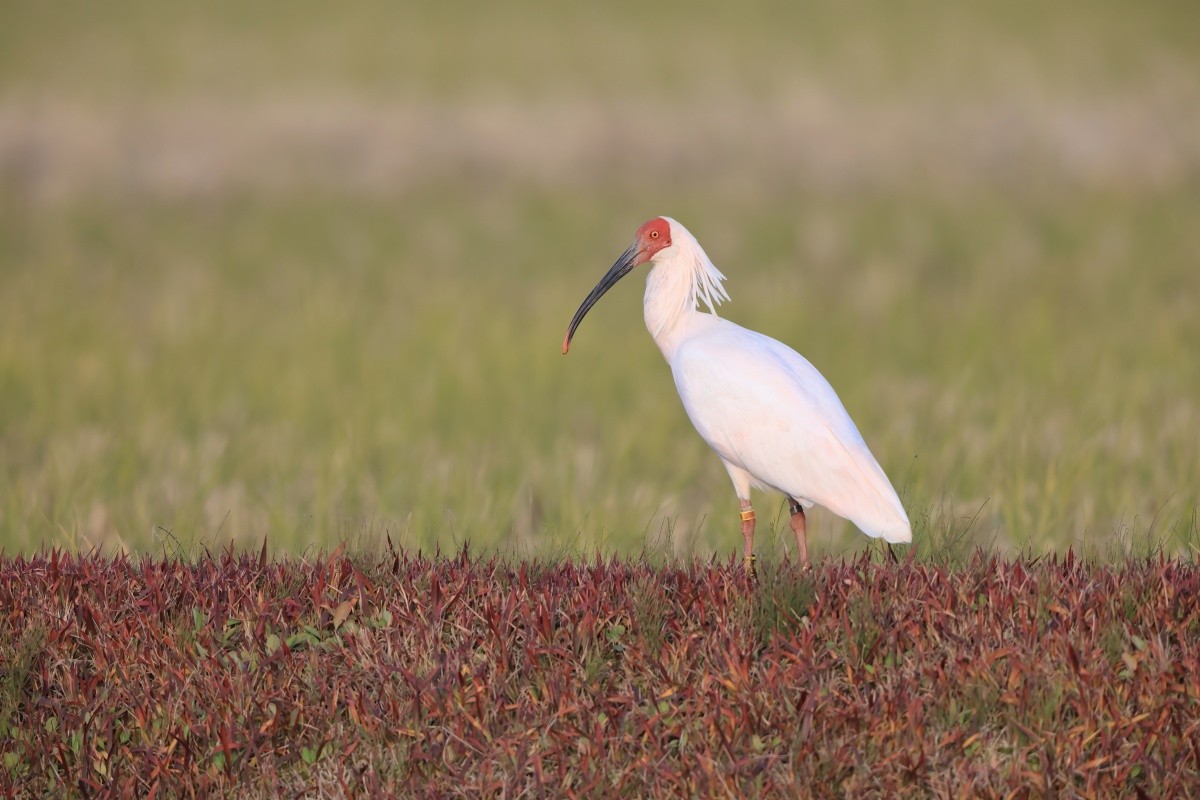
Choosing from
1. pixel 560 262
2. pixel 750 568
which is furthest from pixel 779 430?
pixel 560 262

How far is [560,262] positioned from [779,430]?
11.8 meters

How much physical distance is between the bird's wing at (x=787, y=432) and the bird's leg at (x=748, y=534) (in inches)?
5.2

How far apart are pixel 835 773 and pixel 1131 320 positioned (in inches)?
390

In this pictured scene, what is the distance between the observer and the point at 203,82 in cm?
2962

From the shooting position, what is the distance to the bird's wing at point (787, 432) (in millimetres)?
5664

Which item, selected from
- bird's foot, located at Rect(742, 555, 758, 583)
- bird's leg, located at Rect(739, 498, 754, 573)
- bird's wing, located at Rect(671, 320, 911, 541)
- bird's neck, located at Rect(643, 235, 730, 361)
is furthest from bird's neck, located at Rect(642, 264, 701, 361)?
bird's foot, located at Rect(742, 555, 758, 583)

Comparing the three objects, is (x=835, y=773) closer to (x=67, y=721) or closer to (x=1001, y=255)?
(x=67, y=721)

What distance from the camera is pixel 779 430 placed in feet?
18.9

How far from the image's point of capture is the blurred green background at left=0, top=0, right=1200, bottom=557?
8.41m

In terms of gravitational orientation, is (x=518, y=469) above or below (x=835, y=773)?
above

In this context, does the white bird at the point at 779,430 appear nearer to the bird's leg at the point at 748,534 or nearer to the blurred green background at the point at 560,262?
the bird's leg at the point at 748,534

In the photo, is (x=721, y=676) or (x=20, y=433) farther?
(x=20, y=433)

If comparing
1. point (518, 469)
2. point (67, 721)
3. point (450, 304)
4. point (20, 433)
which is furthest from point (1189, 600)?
point (450, 304)

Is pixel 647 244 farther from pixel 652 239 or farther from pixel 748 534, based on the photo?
pixel 748 534
